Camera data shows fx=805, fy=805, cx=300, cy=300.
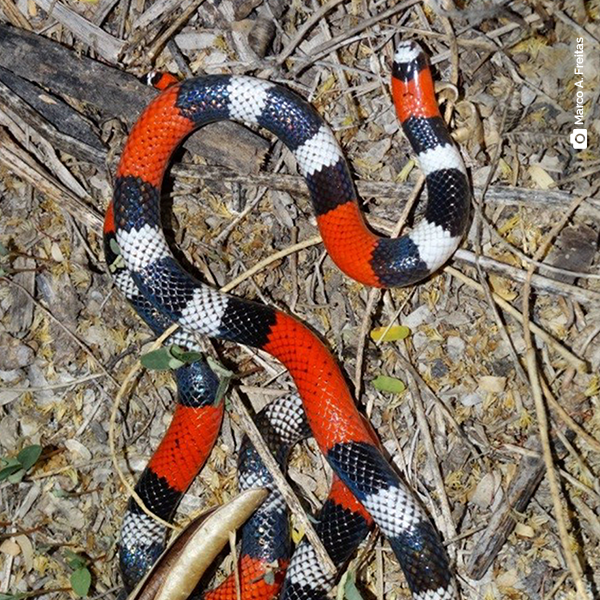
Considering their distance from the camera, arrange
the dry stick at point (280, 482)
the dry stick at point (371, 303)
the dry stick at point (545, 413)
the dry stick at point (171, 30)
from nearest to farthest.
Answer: the dry stick at point (545, 413)
the dry stick at point (280, 482)
the dry stick at point (371, 303)
the dry stick at point (171, 30)

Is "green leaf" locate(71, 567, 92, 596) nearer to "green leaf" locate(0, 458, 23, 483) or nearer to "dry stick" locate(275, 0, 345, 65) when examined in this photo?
"green leaf" locate(0, 458, 23, 483)

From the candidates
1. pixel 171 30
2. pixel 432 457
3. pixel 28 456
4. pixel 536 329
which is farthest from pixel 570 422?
pixel 171 30

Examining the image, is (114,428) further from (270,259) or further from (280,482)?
(270,259)

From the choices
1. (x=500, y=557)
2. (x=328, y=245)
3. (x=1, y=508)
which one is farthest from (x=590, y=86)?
(x=1, y=508)

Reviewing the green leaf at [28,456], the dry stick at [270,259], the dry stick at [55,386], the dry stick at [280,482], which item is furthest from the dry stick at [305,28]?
the green leaf at [28,456]

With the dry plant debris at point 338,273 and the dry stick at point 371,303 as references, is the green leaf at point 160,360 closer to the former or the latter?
the dry plant debris at point 338,273
